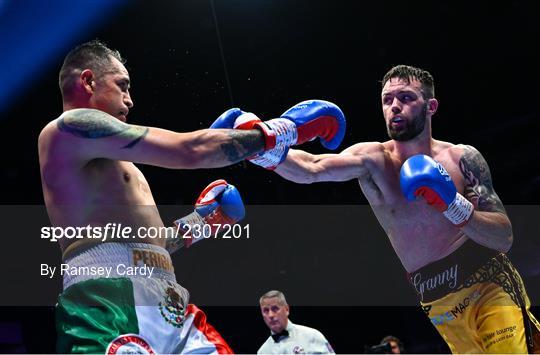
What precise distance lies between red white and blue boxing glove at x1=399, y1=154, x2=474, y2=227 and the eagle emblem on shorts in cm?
125

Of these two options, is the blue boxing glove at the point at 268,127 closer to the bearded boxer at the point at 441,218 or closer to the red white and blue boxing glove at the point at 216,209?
the red white and blue boxing glove at the point at 216,209

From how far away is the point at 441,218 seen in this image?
326 cm

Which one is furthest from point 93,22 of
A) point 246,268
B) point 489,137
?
point 489,137

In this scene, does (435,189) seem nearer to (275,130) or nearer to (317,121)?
(317,121)

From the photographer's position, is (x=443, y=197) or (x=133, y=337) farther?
(x=443, y=197)

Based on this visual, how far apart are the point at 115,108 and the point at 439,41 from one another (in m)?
4.37

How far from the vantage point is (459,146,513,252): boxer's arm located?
10.2 ft

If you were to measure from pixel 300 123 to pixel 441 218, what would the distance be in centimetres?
95

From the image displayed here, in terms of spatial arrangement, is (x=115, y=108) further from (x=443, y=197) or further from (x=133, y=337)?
(x=443, y=197)

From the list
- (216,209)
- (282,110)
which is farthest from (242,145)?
(282,110)

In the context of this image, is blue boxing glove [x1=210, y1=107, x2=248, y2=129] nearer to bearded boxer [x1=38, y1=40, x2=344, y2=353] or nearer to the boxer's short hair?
bearded boxer [x1=38, y1=40, x2=344, y2=353]


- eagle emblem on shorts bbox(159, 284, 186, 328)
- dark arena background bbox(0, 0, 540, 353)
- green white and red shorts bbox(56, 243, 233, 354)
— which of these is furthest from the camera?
dark arena background bbox(0, 0, 540, 353)

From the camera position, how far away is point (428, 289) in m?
3.23

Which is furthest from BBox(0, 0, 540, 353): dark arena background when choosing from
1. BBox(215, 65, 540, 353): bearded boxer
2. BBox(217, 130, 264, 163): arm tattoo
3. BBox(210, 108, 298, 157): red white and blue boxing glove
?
BBox(217, 130, 264, 163): arm tattoo
